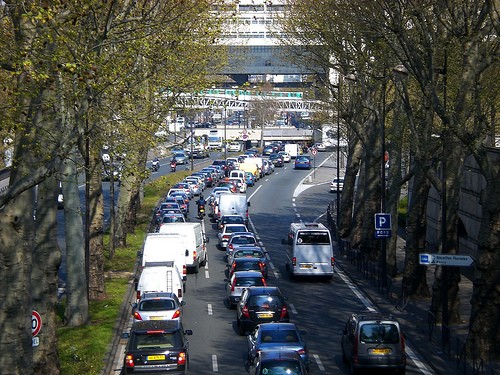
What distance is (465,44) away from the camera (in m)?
26.1

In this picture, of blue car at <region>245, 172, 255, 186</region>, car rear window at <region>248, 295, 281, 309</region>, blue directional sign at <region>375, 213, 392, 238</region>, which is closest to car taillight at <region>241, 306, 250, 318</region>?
car rear window at <region>248, 295, 281, 309</region>

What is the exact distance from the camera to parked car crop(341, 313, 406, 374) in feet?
75.3

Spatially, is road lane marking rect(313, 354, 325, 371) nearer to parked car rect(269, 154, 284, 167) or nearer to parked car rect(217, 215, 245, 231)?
parked car rect(217, 215, 245, 231)

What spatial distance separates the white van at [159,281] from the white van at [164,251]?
447 cm

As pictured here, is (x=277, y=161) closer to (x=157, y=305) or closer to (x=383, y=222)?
(x=383, y=222)

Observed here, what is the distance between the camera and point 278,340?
2286cm

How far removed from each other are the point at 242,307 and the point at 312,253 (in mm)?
10617

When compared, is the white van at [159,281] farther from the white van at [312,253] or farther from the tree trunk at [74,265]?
the white van at [312,253]

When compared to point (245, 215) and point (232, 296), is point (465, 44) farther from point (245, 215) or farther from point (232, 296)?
point (245, 215)

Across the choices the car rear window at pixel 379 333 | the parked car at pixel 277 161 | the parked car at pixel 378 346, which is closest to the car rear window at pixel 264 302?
the parked car at pixel 378 346

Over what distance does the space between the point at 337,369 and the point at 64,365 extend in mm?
7092

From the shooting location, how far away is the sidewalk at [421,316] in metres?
24.5

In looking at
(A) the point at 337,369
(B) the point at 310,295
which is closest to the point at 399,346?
(A) the point at 337,369

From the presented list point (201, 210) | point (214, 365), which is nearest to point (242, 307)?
point (214, 365)
